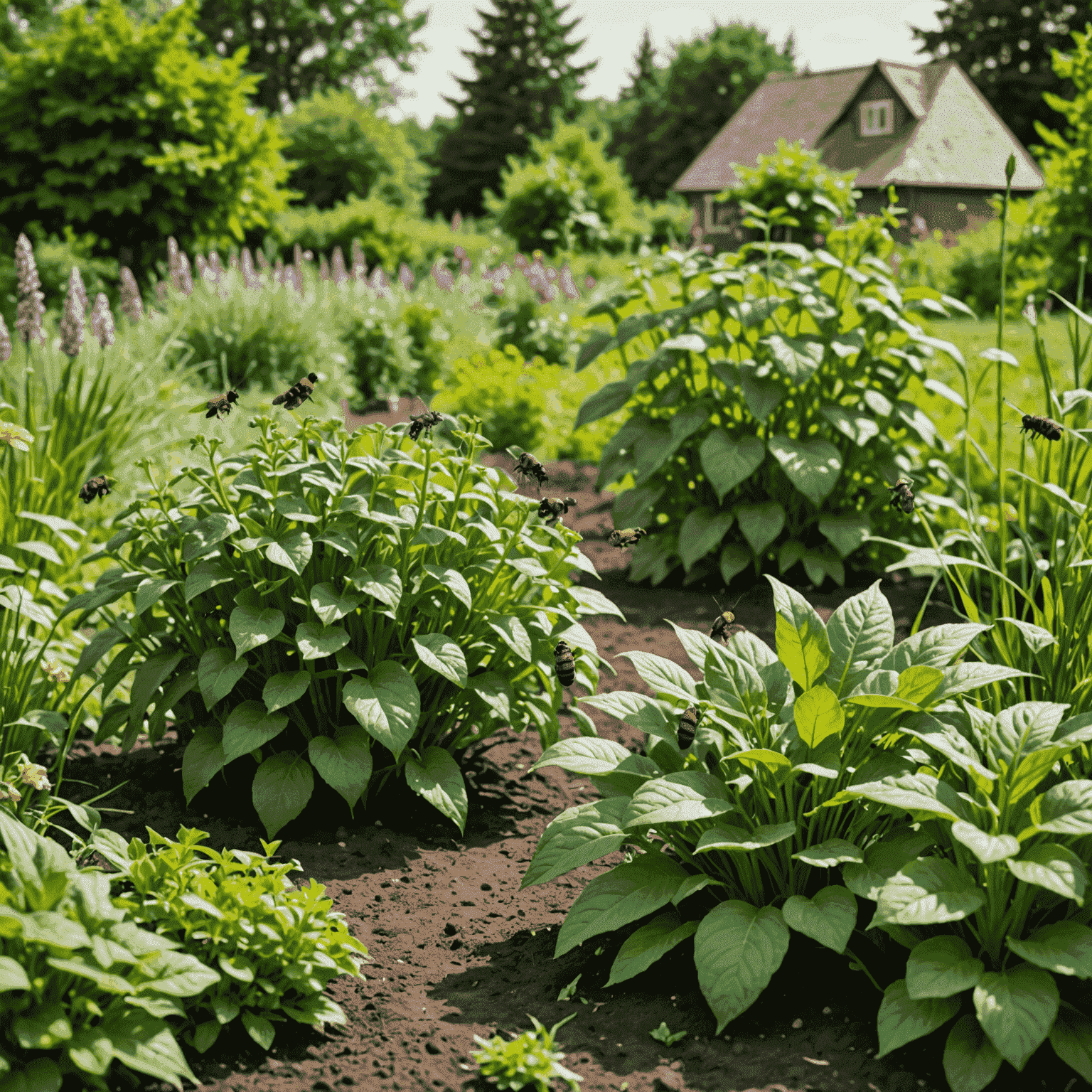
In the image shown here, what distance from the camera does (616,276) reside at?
15.6 meters

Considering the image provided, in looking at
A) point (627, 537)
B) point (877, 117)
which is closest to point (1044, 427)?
point (627, 537)

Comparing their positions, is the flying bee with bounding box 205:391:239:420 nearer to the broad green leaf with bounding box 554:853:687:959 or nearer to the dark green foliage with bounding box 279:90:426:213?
the broad green leaf with bounding box 554:853:687:959

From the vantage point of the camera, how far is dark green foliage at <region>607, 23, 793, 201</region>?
51094 millimetres

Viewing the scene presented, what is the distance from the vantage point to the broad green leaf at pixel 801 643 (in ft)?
8.09

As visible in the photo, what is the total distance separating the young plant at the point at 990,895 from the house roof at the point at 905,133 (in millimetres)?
30839

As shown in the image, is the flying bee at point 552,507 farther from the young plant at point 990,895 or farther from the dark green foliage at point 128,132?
the dark green foliage at point 128,132

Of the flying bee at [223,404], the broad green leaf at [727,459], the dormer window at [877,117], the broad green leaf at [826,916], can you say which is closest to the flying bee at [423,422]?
the flying bee at [223,404]

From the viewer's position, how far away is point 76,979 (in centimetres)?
188

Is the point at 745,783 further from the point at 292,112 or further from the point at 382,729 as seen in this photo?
the point at 292,112

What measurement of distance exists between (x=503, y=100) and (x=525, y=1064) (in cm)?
→ 4626

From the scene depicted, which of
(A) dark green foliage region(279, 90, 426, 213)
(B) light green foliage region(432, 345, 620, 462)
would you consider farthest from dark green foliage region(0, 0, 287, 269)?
(A) dark green foliage region(279, 90, 426, 213)

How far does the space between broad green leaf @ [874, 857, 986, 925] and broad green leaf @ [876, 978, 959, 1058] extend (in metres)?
0.16

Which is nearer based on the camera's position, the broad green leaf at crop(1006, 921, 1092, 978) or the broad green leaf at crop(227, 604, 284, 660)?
the broad green leaf at crop(1006, 921, 1092, 978)

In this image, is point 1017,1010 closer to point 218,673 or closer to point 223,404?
point 218,673
